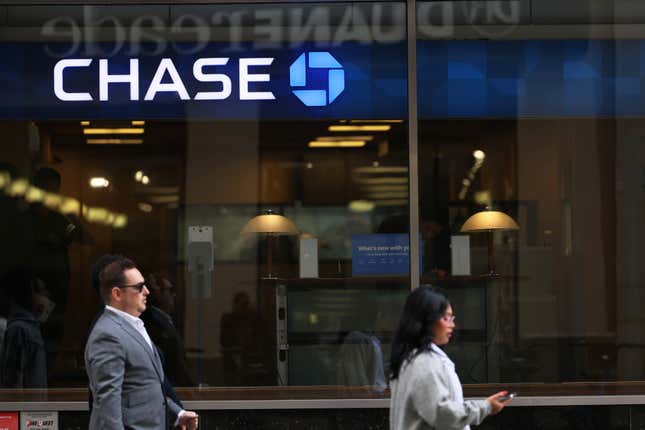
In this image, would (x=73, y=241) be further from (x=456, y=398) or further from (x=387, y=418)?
(x=456, y=398)

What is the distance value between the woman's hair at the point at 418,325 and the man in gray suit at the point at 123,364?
3.89 ft

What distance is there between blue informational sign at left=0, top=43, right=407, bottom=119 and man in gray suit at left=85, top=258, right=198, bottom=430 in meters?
3.41

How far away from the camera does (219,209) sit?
407 inches

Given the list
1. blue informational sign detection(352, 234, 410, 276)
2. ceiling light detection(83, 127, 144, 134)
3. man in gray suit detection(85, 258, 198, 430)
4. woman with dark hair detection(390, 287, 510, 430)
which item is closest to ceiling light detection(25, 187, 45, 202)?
ceiling light detection(83, 127, 144, 134)

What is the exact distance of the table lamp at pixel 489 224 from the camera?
9.46m

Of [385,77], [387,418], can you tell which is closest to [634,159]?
[385,77]

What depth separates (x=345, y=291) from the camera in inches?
357

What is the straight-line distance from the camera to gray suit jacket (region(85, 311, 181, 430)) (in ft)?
15.8

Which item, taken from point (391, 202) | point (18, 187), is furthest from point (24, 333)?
point (391, 202)

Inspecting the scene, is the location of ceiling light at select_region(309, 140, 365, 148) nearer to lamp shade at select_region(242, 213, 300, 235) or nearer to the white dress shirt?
lamp shade at select_region(242, 213, 300, 235)

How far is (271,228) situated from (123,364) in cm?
502

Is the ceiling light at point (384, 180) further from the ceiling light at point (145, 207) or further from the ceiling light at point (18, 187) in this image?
the ceiling light at point (18, 187)

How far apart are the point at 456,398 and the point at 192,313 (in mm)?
5322

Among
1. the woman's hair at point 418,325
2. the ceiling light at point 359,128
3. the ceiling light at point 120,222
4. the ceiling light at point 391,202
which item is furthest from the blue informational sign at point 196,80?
the woman's hair at point 418,325
